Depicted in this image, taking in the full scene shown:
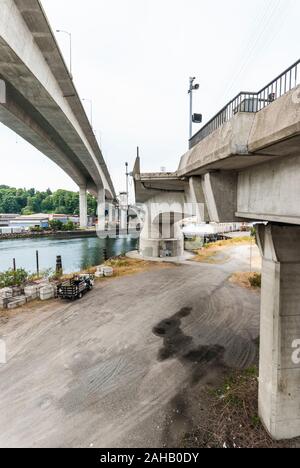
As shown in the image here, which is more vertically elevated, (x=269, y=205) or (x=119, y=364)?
(x=269, y=205)

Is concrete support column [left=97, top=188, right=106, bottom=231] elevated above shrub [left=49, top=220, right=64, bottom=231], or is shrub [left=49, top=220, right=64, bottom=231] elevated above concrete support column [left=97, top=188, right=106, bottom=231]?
concrete support column [left=97, top=188, right=106, bottom=231]

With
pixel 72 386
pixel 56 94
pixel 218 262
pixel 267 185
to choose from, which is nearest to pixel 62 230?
pixel 218 262

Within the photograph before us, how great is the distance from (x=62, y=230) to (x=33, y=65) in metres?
54.4

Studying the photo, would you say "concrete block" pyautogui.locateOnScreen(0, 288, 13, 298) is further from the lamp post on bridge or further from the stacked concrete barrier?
the lamp post on bridge

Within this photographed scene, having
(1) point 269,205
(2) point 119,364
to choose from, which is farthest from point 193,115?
(2) point 119,364

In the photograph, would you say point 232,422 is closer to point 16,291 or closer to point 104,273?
point 16,291

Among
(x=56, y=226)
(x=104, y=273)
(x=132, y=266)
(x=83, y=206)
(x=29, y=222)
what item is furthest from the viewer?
(x=29, y=222)

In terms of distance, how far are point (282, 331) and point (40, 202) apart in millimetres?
137630

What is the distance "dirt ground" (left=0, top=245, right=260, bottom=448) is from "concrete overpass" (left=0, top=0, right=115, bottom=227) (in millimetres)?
10686

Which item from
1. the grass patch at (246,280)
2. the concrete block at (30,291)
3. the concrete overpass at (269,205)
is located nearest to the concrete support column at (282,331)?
the concrete overpass at (269,205)

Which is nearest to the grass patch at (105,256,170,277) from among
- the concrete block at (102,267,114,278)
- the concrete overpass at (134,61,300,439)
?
the concrete block at (102,267,114,278)

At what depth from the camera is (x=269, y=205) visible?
15.0 feet

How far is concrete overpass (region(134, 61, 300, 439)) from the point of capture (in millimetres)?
3881

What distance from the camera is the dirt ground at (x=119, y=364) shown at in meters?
5.46
